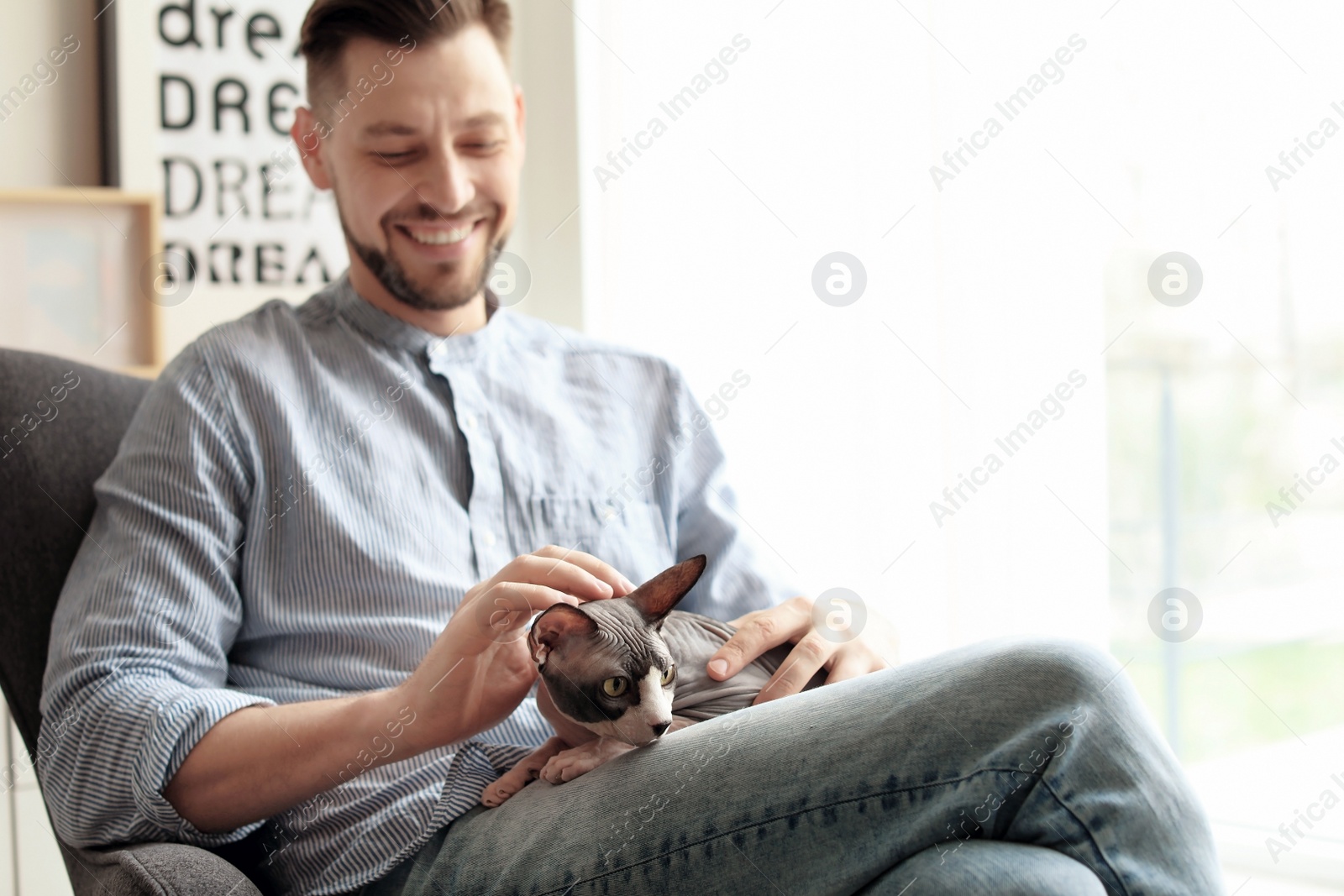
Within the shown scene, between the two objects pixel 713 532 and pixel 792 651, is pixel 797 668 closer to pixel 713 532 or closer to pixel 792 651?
pixel 792 651

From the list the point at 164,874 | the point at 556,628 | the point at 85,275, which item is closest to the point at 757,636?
the point at 556,628

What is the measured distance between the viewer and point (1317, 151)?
1424 mm

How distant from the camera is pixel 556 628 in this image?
0.82 meters

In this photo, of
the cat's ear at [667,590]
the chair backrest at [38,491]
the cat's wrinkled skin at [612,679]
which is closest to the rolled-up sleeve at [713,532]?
the cat's wrinkled skin at [612,679]

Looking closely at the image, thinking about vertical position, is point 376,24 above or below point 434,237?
above

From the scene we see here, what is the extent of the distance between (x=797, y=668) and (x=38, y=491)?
0.83 m

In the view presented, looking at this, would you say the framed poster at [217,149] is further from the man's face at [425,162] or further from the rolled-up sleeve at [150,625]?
the rolled-up sleeve at [150,625]

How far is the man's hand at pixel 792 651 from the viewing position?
1021 millimetres

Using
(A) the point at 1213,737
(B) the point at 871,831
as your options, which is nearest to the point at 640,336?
(A) the point at 1213,737

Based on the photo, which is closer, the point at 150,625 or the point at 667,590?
the point at 667,590

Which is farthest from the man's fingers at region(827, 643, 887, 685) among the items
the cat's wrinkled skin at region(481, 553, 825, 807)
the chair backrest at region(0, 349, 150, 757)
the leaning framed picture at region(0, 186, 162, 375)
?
the leaning framed picture at region(0, 186, 162, 375)

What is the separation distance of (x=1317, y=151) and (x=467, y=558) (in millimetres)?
1255

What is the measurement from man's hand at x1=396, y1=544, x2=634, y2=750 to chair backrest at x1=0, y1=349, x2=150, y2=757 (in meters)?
0.44

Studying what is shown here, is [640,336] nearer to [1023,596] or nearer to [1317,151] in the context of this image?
[1023,596]
